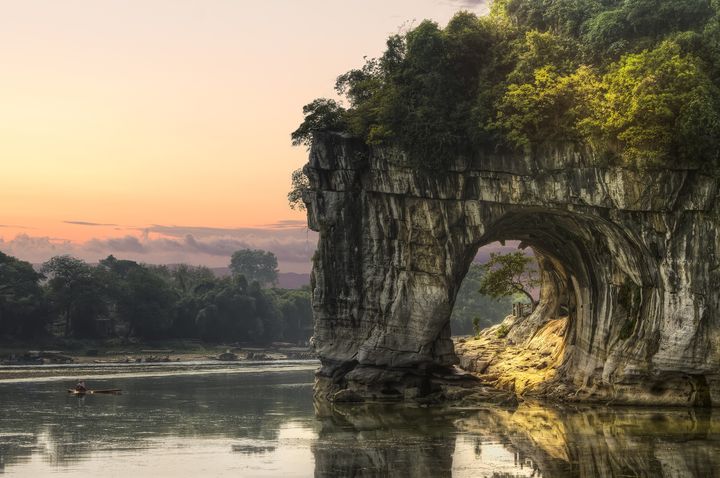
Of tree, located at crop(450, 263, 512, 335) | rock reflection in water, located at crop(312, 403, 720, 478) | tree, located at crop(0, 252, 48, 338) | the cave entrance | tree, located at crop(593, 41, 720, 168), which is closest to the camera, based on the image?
rock reflection in water, located at crop(312, 403, 720, 478)

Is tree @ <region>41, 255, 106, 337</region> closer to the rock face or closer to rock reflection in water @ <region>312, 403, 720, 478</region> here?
the rock face

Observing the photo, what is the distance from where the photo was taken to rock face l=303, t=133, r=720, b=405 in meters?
38.6

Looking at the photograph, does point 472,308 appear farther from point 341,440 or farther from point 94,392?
point 341,440

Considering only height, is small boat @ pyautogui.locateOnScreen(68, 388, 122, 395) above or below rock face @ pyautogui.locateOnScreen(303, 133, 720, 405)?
below

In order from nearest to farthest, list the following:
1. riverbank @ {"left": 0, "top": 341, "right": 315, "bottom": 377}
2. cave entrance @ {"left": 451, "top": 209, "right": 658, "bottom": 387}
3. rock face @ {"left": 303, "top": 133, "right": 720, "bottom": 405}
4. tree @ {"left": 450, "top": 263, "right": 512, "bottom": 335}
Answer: rock face @ {"left": 303, "top": 133, "right": 720, "bottom": 405} → cave entrance @ {"left": 451, "top": 209, "right": 658, "bottom": 387} → riverbank @ {"left": 0, "top": 341, "right": 315, "bottom": 377} → tree @ {"left": 450, "top": 263, "right": 512, "bottom": 335}

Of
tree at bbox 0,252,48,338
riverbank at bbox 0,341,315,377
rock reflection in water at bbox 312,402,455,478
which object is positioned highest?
tree at bbox 0,252,48,338

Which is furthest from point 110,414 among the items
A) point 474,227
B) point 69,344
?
point 69,344

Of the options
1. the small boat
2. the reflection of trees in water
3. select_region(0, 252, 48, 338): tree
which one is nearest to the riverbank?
select_region(0, 252, 48, 338): tree

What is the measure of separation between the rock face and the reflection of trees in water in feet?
17.8

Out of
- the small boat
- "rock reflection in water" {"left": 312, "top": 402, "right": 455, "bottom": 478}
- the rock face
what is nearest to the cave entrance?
the rock face

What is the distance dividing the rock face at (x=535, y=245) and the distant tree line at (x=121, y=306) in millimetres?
60079

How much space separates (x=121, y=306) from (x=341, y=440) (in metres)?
79.3

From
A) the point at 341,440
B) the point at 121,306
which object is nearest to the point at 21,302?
the point at 121,306

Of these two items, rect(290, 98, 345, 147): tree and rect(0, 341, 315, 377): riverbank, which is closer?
rect(290, 98, 345, 147): tree
